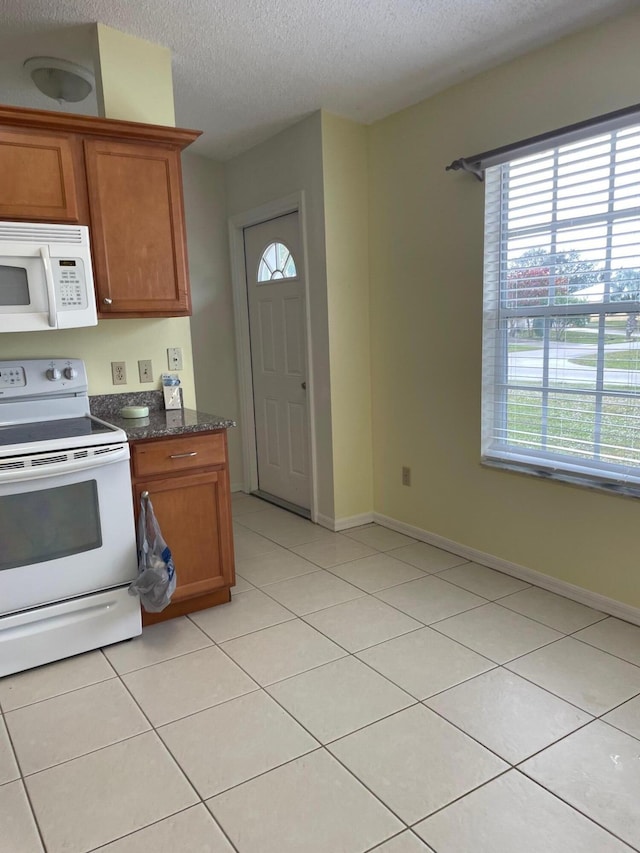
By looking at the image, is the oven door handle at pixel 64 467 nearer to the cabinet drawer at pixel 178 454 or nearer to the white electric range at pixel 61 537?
the white electric range at pixel 61 537

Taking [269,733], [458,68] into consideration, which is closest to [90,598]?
[269,733]

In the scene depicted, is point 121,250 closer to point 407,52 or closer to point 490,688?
point 407,52

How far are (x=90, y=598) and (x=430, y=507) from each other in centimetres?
192

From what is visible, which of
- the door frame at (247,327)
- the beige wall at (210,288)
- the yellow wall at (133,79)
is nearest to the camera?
the yellow wall at (133,79)

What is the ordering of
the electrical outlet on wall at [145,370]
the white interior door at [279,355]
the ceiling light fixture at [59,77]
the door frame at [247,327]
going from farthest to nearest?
the white interior door at [279,355] → the door frame at [247,327] → the electrical outlet on wall at [145,370] → the ceiling light fixture at [59,77]

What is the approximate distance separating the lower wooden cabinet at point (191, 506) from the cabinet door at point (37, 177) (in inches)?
39.3

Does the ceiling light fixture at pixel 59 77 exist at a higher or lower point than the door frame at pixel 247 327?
higher

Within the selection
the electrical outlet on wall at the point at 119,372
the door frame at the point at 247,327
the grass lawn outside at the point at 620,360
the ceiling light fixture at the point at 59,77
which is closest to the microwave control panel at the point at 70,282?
the electrical outlet on wall at the point at 119,372

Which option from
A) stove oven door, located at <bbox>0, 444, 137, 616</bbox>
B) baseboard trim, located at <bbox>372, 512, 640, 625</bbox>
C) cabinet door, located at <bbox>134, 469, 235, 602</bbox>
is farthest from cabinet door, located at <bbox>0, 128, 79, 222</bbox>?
baseboard trim, located at <bbox>372, 512, 640, 625</bbox>

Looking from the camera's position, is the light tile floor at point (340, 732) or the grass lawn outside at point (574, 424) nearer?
the light tile floor at point (340, 732)

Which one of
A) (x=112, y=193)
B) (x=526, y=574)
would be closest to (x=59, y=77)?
(x=112, y=193)

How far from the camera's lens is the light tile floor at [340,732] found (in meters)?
1.52

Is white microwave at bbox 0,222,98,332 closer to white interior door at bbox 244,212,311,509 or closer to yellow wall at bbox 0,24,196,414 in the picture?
yellow wall at bbox 0,24,196,414

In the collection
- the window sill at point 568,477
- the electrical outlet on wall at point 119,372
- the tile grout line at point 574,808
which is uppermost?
the electrical outlet on wall at point 119,372
